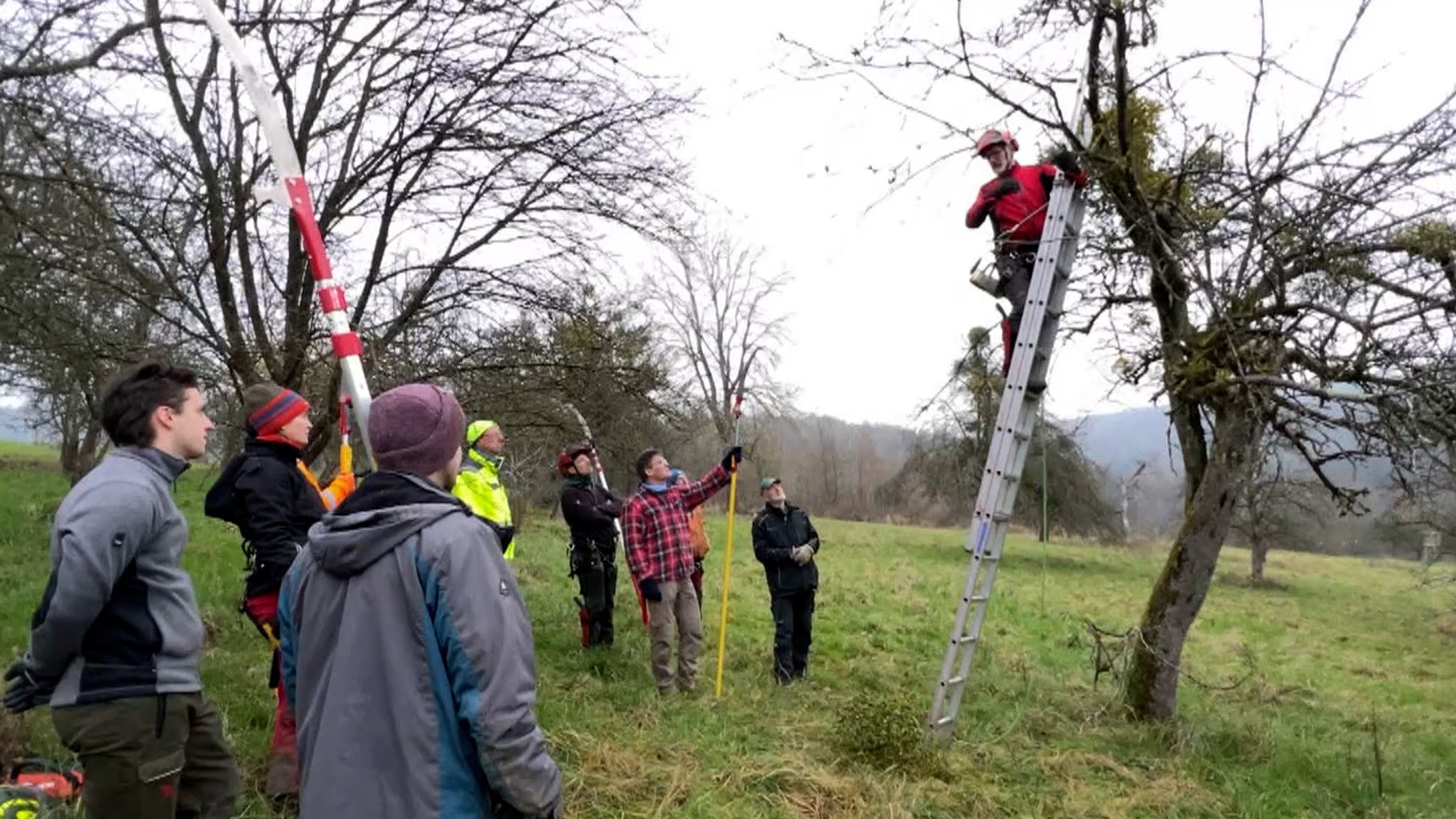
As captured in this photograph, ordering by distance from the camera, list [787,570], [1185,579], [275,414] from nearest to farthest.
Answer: [275,414] → [1185,579] → [787,570]

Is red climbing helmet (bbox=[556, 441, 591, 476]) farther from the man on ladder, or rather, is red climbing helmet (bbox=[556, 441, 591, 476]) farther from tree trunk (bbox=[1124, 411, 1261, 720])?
tree trunk (bbox=[1124, 411, 1261, 720])

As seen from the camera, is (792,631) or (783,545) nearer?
(783,545)

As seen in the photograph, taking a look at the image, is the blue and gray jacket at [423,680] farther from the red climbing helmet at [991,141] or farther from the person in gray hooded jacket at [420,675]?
the red climbing helmet at [991,141]

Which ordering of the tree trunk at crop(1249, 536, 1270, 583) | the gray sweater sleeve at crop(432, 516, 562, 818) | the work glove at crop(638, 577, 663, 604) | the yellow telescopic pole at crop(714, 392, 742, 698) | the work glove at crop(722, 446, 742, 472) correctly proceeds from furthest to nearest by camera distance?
1. the tree trunk at crop(1249, 536, 1270, 583)
2. the work glove at crop(722, 446, 742, 472)
3. the yellow telescopic pole at crop(714, 392, 742, 698)
4. the work glove at crop(638, 577, 663, 604)
5. the gray sweater sleeve at crop(432, 516, 562, 818)

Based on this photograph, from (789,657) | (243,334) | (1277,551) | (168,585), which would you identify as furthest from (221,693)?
(1277,551)

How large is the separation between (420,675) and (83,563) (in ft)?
4.72

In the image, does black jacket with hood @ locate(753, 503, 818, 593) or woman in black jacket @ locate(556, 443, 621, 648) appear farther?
woman in black jacket @ locate(556, 443, 621, 648)

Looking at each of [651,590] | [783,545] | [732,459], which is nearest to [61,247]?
[651,590]

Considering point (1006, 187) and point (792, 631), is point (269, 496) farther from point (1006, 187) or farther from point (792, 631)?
point (792, 631)

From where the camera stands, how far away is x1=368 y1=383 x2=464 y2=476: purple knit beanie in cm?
242

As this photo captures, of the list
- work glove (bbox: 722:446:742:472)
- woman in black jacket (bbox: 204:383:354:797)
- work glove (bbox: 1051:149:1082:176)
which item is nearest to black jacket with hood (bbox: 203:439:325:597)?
woman in black jacket (bbox: 204:383:354:797)

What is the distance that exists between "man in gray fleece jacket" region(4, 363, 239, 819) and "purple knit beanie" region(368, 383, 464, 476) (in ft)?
3.92

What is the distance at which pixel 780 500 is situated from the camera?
28.5 feet

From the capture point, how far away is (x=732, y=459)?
7918 millimetres
